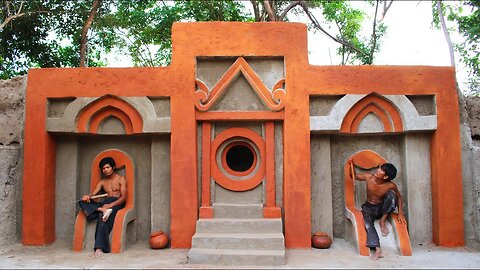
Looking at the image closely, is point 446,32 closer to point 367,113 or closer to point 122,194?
point 367,113

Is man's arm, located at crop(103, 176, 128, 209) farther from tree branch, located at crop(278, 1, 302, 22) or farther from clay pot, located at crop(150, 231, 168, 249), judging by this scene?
tree branch, located at crop(278, 1, 302, 22)

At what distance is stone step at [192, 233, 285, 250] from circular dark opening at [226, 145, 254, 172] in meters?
1.70

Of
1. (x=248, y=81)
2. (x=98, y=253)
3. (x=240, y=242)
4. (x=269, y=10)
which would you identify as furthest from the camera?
(x=269, y=10)

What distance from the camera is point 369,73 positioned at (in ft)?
20.0

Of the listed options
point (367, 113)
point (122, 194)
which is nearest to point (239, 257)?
point (122, 194)

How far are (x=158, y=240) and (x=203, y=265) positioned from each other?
1137 mm

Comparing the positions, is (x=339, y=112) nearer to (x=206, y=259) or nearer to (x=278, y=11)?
(x=206, y=259)

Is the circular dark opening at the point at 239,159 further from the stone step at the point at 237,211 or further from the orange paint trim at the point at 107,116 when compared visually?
the orange paint trim at the point at 107,116

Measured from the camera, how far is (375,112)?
6.20m

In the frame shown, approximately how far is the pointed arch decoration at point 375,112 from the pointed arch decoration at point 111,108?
11.0 feet

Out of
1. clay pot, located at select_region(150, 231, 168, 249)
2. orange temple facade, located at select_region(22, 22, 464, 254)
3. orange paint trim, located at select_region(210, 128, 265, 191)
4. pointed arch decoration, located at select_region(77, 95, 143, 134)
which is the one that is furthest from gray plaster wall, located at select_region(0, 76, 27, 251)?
orange paint trim, located at select_region(210, 128, 265, 191)

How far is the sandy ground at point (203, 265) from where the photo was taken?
16.4ft

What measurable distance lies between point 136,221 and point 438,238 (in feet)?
15.9

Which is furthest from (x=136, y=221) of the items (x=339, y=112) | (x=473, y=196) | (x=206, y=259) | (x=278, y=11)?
(x=278, y=11)
